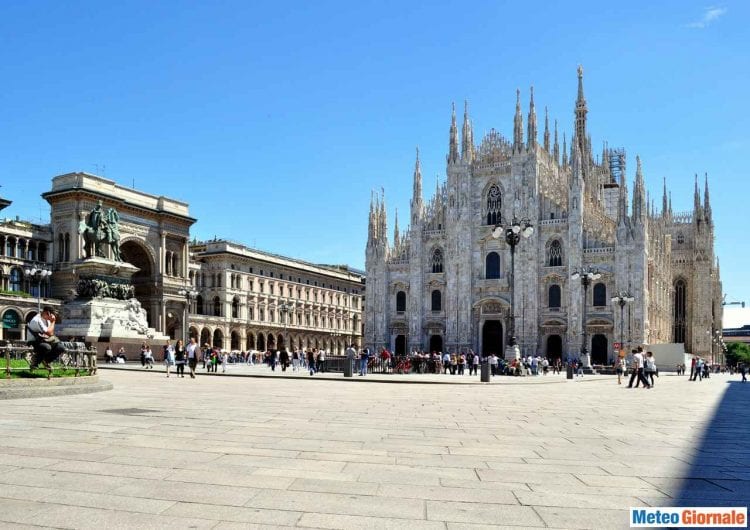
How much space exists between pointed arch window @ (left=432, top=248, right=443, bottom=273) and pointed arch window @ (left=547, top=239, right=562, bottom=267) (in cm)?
1017

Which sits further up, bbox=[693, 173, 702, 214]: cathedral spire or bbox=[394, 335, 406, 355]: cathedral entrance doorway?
bbox=[693, 173, 702, 214]: cathedral spire

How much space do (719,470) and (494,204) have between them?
5639 centimetres

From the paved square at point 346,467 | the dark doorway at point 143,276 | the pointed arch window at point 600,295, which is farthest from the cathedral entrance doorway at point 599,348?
the paved square at point 346,467

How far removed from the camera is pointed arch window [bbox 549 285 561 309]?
59394mm

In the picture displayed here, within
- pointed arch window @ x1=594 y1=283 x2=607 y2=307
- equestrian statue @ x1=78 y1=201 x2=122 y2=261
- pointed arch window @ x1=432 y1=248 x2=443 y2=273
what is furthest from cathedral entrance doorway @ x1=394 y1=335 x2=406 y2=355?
equestrian statue @ x1=78 y1=201 x2=122 y2=261

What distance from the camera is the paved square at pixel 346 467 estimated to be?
17.5 feet

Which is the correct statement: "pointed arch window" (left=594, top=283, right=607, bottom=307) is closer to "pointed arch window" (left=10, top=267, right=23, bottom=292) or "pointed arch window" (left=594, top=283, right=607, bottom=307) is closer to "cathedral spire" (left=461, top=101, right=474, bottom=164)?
"cathedral spire" (left=461, top=101, right=474, bottom=164)

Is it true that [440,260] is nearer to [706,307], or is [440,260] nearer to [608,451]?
[706,307]

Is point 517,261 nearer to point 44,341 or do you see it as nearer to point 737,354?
point 44,341

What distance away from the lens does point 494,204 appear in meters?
62.9

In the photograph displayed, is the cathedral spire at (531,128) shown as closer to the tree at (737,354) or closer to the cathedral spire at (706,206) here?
the cathedral spire at (706,206)

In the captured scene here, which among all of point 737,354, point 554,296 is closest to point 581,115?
point 554,296

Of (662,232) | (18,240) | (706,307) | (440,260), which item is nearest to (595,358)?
(440,260)

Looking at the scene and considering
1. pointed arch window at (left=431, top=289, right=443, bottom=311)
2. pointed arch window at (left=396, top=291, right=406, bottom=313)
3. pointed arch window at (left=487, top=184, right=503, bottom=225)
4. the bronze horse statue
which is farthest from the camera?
pointed arch window at (left=396, top=291, right=406, bottom=313)
